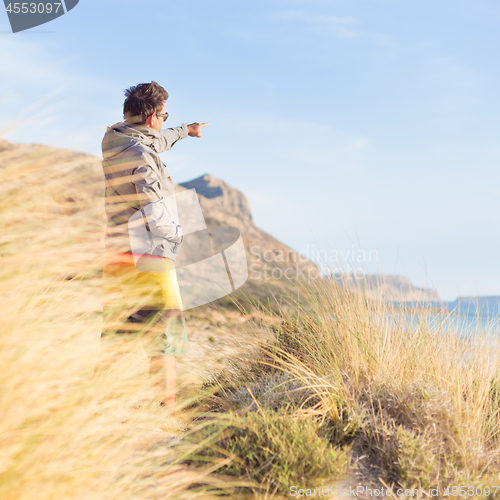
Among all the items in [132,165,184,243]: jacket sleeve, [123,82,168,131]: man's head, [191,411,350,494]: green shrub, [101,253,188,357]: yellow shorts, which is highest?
[123,82,168,131]: man's head

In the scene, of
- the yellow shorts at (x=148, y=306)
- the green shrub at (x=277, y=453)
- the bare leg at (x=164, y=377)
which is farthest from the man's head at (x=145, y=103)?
the green shrub at (x=277, y=453)

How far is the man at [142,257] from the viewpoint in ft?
8.04

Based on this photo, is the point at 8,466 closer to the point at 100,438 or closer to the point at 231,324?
the point at 100,438

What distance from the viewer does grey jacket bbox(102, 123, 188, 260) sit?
246cm

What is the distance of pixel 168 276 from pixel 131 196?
571 mm

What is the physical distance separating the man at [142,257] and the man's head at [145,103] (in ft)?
0.09

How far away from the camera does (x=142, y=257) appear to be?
2.54 meters

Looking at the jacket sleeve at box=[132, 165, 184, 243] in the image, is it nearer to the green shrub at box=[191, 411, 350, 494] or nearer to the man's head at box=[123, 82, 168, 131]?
the man's head at box=[123, 82, 168, 131]

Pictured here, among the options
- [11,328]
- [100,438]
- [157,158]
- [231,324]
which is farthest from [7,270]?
[231,324]

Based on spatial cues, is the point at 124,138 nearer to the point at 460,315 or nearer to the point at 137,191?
the point at 137,191

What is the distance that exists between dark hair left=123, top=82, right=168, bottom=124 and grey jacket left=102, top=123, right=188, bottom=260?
108mm

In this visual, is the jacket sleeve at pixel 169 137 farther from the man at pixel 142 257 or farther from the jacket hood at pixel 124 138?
the man at pixel 142 257

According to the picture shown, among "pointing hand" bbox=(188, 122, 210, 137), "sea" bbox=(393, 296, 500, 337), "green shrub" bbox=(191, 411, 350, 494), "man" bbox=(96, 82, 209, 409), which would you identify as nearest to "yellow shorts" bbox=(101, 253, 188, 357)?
"man" bbox=(96, 82, 209, 409)

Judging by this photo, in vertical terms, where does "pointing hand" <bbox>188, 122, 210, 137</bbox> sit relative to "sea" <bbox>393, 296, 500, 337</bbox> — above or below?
above
